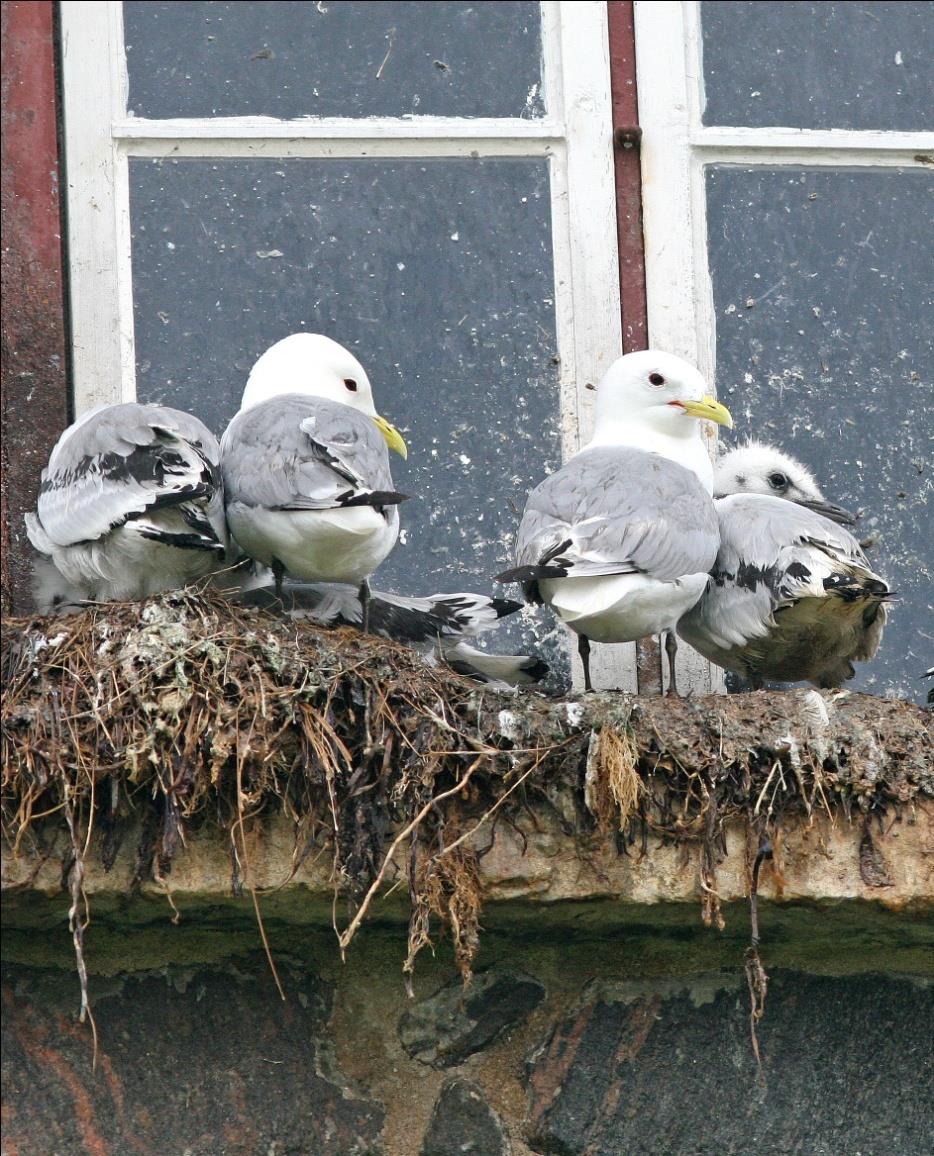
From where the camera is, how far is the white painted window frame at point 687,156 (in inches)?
215

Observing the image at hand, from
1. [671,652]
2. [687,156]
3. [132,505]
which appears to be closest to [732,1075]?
[671,652]

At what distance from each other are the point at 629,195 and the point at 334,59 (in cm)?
81

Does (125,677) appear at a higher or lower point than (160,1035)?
higher

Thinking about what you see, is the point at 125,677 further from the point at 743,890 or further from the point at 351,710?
the point at 743,890

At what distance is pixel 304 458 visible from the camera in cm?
473

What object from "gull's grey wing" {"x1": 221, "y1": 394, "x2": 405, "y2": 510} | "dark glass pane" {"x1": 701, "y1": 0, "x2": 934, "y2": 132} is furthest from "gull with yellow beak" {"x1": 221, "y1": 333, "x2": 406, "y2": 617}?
"dark glass pane" {"x1": 701, "y1": 0, "x2": 934, "y2": 132}

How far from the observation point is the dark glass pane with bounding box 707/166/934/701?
5.46m

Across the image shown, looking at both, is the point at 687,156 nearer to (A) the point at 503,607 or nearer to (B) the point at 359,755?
(A) the point at 503,607

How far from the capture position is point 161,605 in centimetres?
446

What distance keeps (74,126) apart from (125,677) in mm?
1745

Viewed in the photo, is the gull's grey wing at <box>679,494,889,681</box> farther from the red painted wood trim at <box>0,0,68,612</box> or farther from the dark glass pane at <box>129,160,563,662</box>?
the red painted wood trim at <box>0,0,68,612</box>

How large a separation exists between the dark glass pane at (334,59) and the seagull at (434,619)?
1274 millimetres

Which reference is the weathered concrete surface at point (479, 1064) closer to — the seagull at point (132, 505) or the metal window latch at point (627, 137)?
the seagull at point (132, 505)

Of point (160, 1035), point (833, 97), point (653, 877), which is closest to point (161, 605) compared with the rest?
point (160, 1035)
